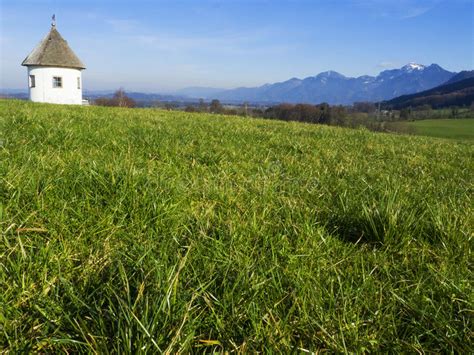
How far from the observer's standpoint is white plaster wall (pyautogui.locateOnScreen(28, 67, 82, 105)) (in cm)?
5662

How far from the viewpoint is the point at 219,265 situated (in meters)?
2.04

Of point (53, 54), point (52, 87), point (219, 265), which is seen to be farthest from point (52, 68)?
point (219, 265)

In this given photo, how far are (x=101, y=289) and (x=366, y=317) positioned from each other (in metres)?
1.33

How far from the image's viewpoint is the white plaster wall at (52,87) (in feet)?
186

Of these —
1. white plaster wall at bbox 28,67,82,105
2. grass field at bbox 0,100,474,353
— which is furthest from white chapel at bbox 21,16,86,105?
grass field at bbox 0,100,474,353

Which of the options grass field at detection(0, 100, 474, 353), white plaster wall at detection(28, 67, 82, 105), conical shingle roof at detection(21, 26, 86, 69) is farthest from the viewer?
white plaster wall at detection(28, 67, 82, 105)

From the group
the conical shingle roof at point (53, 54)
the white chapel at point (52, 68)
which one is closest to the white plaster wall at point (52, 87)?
the white chapel at point (52, 68)

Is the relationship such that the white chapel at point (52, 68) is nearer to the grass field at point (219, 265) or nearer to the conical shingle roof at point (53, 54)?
the conical shingle roof at point (53, 54)

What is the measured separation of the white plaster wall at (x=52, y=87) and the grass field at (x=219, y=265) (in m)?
61.0

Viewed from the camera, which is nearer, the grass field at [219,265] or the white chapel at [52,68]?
the grass field at [219,265]

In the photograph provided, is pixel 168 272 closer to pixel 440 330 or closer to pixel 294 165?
pixel 440 330

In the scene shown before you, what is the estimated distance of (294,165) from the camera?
17.9ft

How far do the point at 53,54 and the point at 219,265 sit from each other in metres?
64.9

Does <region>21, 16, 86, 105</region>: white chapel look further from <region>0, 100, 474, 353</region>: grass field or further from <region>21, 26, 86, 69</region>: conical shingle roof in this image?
<region>0, 100, 474, 353</region>: grass field
